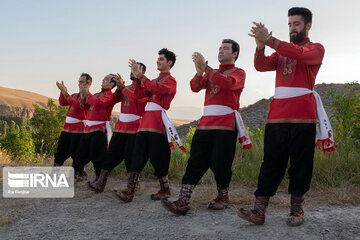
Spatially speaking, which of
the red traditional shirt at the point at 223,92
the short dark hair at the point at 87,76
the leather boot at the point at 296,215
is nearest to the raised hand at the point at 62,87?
the short dark hair at the point at 87,76

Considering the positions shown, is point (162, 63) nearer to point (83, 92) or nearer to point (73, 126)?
point (83, 92)

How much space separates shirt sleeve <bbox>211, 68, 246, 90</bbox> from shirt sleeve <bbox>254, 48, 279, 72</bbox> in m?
0.30

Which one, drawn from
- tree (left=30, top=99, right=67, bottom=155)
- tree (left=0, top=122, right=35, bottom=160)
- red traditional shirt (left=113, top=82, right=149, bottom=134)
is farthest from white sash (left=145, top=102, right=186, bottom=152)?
tree (left=0, top=122, right=35, bottom=160)

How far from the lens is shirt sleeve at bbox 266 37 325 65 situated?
320 cm

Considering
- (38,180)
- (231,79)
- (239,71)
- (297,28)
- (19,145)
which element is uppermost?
(297,28)

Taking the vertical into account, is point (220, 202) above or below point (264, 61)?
below

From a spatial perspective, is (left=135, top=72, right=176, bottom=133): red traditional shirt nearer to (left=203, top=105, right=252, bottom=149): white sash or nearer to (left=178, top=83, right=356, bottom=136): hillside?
(left=203, top=105, right=252, bottom=149): white sash

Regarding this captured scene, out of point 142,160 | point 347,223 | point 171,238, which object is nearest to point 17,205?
point 142,160

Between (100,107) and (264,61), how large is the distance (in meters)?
3.07

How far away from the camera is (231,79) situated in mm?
3754

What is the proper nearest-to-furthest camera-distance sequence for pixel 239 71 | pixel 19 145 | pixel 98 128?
1. pixel 239 71
2. pixel 98 128
3. pixel 19 145

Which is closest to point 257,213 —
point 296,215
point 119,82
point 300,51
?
point 296,215

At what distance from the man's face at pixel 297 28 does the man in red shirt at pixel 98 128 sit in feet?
9.70


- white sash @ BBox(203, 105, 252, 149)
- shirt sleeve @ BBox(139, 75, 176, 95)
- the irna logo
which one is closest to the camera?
white sash @ BBox(203, 105, 252, 149)
